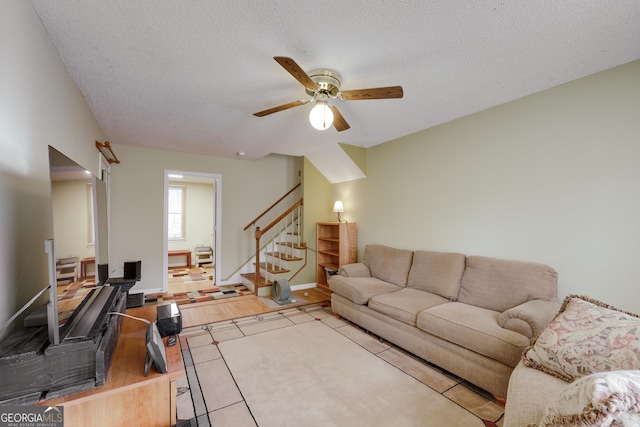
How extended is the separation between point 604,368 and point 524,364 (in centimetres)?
36

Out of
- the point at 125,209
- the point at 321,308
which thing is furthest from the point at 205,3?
the point at 125,209

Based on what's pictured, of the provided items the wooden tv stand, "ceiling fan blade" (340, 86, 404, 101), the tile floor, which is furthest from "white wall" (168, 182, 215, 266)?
the wooden tv stand

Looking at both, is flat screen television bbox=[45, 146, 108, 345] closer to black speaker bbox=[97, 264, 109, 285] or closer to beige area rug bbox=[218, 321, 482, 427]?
black speaker bbox=[97, 264, 109, 285]

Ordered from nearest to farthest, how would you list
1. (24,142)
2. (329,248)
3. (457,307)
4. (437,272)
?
(24,142) → (457,307) → (437,272) → (329,248)

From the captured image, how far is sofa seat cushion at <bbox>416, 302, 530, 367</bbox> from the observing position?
1.83m

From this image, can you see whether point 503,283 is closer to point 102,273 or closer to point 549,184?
point 549,184

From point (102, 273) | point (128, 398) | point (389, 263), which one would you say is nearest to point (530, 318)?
point (389, 263)

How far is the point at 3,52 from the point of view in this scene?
1.07 meters

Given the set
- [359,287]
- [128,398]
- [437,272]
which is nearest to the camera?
[128,398]

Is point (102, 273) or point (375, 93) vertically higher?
point (375, 93)

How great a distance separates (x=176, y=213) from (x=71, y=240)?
6062 mm

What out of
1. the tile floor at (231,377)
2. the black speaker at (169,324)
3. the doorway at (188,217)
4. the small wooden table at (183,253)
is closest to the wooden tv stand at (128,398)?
the tile floor at (231,377)

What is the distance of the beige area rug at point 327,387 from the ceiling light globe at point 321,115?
203 cm

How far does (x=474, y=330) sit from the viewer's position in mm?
2031
